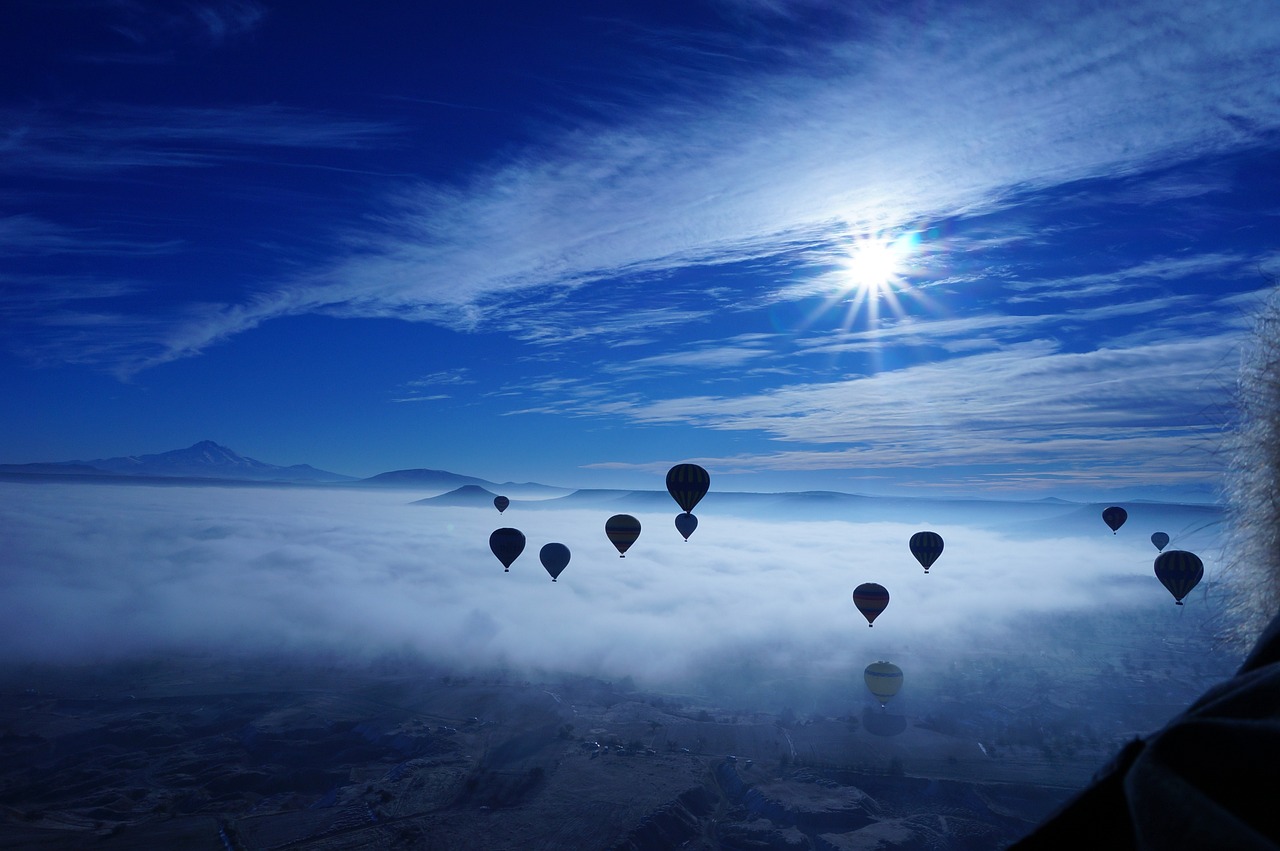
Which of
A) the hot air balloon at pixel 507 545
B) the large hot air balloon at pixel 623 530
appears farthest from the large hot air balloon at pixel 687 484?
the hot air balloon at pixel 507 545

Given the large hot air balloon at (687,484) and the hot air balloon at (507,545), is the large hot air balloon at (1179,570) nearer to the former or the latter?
the large hot air balloon at (687,484)

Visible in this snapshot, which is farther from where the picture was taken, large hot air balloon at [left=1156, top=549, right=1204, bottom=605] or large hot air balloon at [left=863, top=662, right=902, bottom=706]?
large hot air balloon at [left=863, top=662, right=902, bottom=706]

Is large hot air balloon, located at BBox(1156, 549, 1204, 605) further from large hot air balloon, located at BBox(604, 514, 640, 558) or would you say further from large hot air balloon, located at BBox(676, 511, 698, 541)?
large hot air balloon, located at BBox(604, 514, 640, 558)

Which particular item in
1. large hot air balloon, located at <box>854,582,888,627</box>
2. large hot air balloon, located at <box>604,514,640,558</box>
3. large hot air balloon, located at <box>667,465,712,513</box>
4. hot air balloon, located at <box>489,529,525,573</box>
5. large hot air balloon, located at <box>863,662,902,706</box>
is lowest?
large hot air balloon, located at <box>863,662,902,706</box>

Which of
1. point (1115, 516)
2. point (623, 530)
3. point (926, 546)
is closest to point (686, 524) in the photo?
point (623, 530)

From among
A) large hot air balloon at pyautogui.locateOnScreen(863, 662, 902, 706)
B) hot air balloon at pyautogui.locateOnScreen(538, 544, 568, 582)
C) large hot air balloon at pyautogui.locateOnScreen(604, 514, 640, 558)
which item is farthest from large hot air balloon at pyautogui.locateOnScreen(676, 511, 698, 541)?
large hot air balloon at pyautogui.locateOnScreen(863, 662, 902, 706)

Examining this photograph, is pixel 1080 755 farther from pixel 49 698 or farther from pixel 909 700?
pixel 49 698

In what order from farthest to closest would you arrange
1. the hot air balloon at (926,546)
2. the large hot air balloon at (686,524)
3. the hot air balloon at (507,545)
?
1. the hot air balloon at (926,546)
2. the hot air balloon at (507,545)
3. the large hot air balloon at (686,524)
